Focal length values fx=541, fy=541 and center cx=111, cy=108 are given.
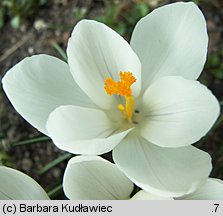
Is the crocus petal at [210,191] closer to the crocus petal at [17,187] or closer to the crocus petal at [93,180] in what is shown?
the crocus petal at [93,180]

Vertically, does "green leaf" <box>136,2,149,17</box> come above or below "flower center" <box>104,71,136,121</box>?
below

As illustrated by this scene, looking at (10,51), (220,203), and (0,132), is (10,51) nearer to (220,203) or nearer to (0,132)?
(0,132)

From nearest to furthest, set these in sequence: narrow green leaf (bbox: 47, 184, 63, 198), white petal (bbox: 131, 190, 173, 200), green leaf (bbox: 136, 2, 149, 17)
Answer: white petal (bbox: 131, 190, 173, 200), narrow green leaf (bbox: 47, 184, 63, 198), green leaf (bbox: 136, 2, 149, 17)

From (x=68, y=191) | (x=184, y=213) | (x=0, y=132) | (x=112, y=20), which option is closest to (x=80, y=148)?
(x=68, y=191)

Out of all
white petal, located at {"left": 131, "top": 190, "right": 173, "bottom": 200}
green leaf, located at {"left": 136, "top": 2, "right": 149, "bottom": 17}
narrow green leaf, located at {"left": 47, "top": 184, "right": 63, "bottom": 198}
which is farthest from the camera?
green leaf, located at {"left": 136, "top": 2, "right": 149, "bottom": 17}

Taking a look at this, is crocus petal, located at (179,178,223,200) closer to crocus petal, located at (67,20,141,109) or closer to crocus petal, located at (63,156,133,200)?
crocus petal, located at (63,156,133,200)

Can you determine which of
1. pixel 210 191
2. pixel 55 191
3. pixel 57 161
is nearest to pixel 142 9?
pixel 57 161

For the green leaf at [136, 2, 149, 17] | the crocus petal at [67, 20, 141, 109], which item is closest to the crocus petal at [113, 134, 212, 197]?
the crocus petal at [67, 20, 141, 109]
